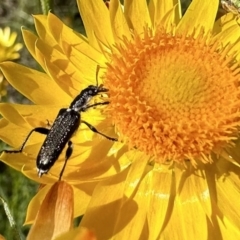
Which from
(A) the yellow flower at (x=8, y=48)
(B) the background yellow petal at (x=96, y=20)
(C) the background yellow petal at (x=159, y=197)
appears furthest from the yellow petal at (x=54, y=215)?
(A) the yellow flower at (x=8, y=48)

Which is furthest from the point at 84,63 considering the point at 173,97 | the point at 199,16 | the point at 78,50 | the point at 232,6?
the point at 232,6

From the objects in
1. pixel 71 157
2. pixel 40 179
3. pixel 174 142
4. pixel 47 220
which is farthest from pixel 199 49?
pixel 47 220

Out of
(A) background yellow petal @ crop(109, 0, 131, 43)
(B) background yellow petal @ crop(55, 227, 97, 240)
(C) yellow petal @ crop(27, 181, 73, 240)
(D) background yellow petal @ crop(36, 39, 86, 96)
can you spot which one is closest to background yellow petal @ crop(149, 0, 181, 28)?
(A) background yellow petal @ crop(109, 0, 131, 43)

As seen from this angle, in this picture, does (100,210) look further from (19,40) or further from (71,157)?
(19,40)

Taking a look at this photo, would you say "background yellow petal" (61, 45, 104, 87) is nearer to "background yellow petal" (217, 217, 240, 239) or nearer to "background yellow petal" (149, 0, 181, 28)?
"background yellow petal" (149, 0, 181, 28)

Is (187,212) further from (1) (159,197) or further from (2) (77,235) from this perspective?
(2) (77,235)

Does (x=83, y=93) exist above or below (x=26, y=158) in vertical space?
above
